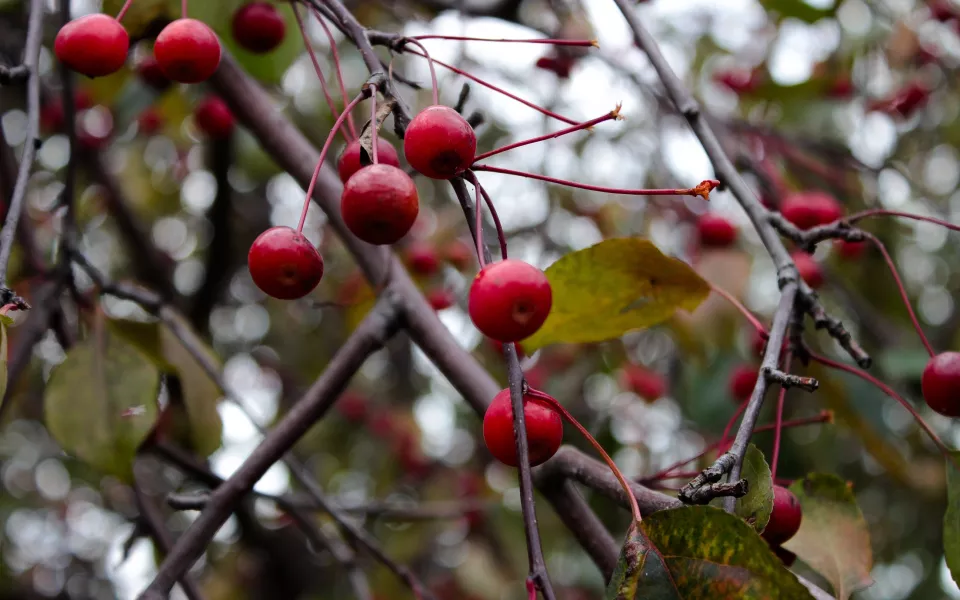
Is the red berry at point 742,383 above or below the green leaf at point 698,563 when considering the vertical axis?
below

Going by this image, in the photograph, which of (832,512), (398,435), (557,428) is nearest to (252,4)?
(557,428)

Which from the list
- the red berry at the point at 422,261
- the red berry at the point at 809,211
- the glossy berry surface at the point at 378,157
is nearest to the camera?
the glossy berry surface at the point at 378,157

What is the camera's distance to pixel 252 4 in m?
1.54

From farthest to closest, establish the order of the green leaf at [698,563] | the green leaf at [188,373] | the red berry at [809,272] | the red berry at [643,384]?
the red berry at [643,384] → the red berry at [809,272] → the green leaf at [188,373] → the green leaf at [698,563]

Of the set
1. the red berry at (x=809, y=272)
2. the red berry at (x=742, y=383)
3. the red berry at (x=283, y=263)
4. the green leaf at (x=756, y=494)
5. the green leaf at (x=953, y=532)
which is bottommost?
the red berry at (x=742, y=383)

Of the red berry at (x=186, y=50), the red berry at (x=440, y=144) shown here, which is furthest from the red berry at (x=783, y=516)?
the red berry at (x=186, y=50)

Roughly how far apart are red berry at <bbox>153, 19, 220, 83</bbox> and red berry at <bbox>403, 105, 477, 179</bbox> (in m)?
0.40

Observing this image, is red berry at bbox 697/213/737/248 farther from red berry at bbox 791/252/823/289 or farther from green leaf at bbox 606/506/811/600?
green leaf at bbox 606/506/811/600

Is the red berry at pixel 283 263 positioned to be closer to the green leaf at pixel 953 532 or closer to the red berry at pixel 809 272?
the green leaf at pixel 953 532

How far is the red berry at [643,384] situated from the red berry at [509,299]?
2542 mm

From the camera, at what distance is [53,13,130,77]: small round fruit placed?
3.26ft

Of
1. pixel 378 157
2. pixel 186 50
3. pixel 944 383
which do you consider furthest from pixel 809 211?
pixel 186 50

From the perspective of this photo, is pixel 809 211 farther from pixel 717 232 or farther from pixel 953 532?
pixel 953 532

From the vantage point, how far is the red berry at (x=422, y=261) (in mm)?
2721
